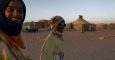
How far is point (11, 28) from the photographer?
3070 millimetres

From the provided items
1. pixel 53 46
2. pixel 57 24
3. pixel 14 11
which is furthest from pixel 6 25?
pixel 57 24

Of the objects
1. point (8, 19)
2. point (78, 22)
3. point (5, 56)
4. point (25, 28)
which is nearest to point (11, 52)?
point (5, 56)

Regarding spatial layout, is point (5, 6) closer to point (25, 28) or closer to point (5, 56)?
point (5, 56)

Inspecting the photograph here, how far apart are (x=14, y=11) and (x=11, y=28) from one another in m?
0.17

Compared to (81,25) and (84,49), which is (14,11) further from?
(81,25)

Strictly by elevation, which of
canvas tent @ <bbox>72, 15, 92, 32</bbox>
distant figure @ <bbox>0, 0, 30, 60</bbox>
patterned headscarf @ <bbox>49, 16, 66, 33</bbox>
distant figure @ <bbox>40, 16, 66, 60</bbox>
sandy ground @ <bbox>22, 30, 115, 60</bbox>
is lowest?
canvas tent @ <bbox>72, 15, 92, 32</bbox>

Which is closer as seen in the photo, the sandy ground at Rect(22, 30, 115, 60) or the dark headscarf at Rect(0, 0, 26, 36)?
the dark headscarf at Rect(0, 0, 26, 36)

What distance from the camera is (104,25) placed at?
185ft

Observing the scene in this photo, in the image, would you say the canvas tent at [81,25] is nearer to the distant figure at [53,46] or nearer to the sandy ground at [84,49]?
the sandy ground at [84,49]

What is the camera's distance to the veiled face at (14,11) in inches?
122

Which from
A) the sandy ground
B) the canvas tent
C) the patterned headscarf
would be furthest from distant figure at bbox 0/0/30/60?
the canvas tent

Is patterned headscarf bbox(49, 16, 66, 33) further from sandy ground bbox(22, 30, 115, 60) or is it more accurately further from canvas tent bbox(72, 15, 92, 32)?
canvas tent bbox(72, 15, 92, 32)

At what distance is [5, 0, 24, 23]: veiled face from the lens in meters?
3.10

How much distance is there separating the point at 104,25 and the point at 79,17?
404 inches
